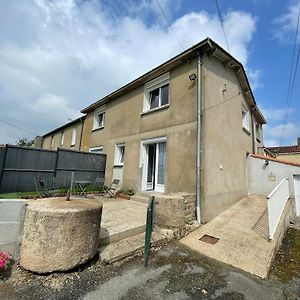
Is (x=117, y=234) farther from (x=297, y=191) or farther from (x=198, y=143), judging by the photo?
(x=297, y=191)

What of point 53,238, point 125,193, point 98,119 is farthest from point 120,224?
point 98,119

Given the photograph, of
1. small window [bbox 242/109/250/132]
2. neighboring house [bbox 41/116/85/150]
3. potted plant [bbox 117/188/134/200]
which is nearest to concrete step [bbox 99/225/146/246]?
potted plant [bbox 117/188/134/200]

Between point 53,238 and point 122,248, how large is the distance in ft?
5.05

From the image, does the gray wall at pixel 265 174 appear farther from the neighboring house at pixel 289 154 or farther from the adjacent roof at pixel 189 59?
the neighboring house at pixel 289 154

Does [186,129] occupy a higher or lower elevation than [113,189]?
higher

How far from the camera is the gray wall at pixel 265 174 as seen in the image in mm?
9250

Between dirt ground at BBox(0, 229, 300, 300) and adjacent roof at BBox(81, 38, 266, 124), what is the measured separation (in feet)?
23.2

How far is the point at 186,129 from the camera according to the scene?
7.17 meters

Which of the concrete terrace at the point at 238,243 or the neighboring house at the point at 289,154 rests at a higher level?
the neighboring house at the point at 289,154

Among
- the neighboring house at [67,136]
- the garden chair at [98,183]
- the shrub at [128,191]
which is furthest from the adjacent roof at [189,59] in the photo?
the shrub at [128,191]

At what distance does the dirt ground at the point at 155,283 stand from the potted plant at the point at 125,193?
16.5 ft

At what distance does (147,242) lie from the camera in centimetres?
373

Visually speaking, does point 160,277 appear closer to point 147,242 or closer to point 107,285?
point 147,242

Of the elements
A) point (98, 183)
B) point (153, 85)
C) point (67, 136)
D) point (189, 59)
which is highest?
point (189, 59)
